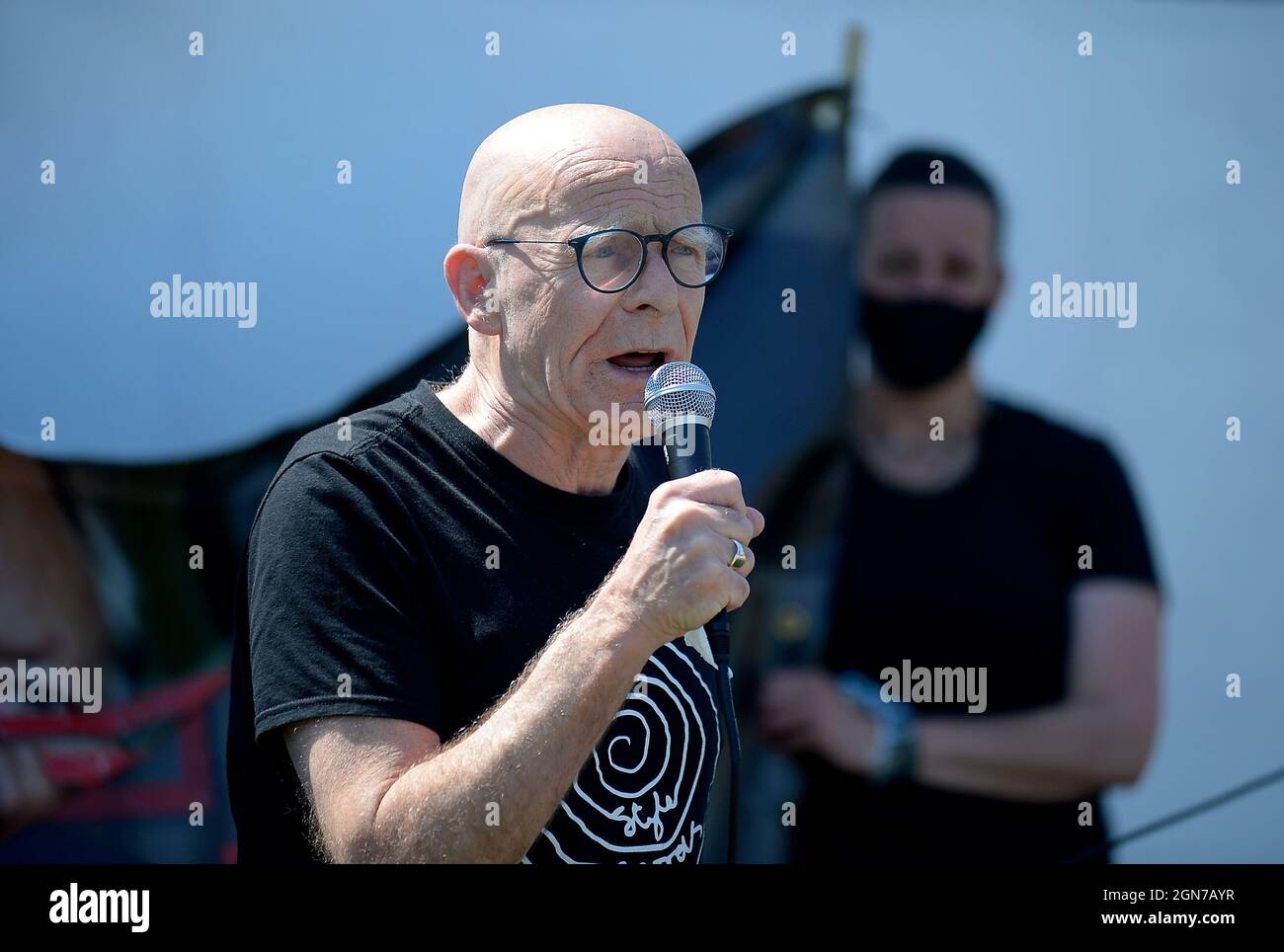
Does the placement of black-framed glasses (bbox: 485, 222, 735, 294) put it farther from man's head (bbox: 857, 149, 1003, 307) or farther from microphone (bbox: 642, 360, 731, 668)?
man's head (bbox: 857, 149, 1003, 307)

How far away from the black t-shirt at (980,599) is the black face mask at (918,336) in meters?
0.16

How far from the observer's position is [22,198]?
269 cm

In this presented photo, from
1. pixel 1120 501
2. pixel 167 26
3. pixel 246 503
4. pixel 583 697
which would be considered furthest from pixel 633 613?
pixel 167 26

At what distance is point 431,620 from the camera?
1483mm

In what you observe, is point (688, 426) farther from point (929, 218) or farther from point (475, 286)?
point (929, 218)

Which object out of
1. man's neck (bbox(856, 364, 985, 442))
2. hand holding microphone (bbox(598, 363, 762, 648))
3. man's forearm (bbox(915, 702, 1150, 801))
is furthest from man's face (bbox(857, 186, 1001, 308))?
hand holding microphone (bbox(598, 363, 762, 648))

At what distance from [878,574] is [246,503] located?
56.1 inches

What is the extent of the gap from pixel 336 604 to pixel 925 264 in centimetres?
190

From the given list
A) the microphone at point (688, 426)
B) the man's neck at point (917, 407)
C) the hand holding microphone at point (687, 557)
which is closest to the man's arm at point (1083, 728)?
the man's neck at point (917, 407)

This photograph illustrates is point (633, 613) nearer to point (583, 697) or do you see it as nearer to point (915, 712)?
point (583, 697)

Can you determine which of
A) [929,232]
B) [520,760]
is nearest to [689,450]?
[520,760]

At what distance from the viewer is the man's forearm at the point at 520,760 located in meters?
1.33

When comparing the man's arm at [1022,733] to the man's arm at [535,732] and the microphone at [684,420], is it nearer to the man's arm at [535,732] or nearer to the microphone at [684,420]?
the microphone at [684,420]
